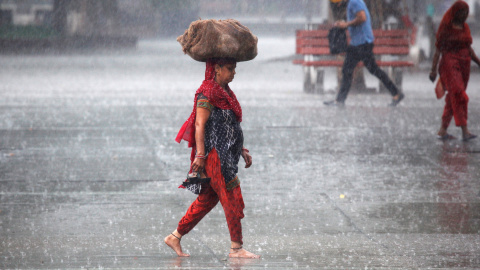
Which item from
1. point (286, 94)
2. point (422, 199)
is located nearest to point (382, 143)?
point (422, 199)

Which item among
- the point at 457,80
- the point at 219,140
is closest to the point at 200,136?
the point at 219,140

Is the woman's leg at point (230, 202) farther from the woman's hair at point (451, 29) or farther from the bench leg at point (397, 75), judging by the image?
the bench leg at point (397, 75)

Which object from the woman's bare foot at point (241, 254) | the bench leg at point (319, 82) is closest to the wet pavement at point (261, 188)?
the woman's bare foot at point (241, 254)

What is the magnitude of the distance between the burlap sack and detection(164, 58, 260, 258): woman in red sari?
96 millimetres

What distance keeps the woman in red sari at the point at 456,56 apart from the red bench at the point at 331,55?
20.3 feet

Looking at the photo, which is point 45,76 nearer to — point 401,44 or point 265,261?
point 401,44

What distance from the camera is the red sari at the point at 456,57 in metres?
9.84

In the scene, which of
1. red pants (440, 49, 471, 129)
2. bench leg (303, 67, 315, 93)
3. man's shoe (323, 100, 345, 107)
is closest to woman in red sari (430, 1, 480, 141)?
red pants (440, 49, 471, 129)

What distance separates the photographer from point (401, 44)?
16297 millimetres

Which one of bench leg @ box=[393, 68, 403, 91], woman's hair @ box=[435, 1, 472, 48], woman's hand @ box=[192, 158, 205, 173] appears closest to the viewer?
woman's hand @ box=[192, 158, 205, 173]

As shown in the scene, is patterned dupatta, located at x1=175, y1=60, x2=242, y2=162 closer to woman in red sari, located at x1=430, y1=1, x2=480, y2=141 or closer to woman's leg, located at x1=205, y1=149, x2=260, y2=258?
woman's leg, located at x1=205, y1=149, x2=260, y2=258

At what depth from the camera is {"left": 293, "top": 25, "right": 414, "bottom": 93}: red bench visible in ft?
53.4

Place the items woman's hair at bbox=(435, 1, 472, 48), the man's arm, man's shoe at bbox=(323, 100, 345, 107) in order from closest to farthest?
woman's hair at bbox=(435, 1, 472, 48), the man's arm, man's shoe at bbox=(323, 100, 345, 107)

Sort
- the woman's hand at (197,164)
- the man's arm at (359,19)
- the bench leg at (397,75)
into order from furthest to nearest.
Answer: the bench leg at (397,75), the man's arm at (359,19), the woman's hand at (197,164)
